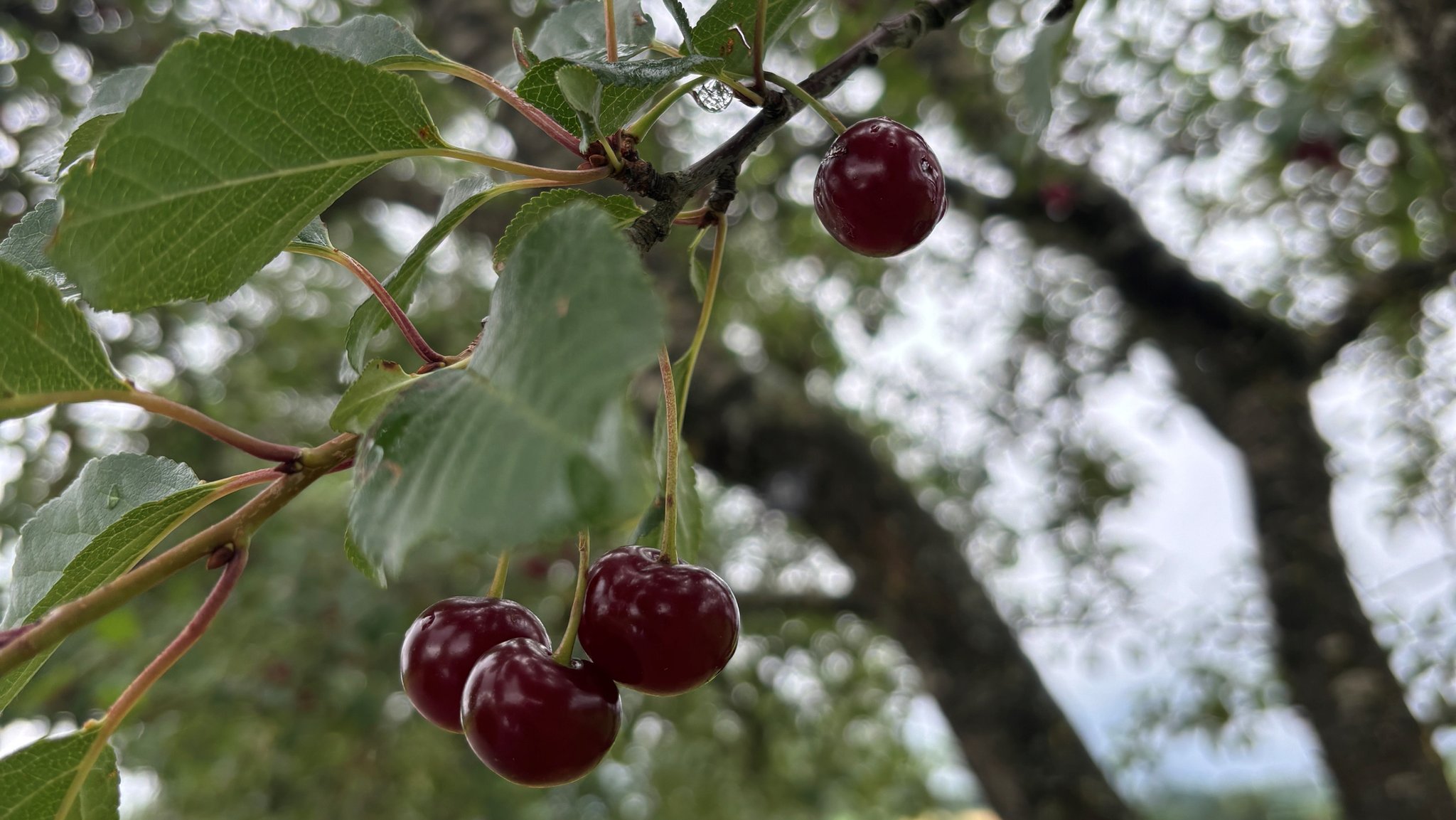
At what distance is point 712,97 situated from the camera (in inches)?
26.4

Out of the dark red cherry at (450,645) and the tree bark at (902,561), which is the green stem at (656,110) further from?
the tree bark at (902,561)

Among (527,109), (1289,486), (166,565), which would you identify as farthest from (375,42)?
(1289,486)

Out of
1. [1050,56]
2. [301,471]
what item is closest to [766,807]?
[1050,56]

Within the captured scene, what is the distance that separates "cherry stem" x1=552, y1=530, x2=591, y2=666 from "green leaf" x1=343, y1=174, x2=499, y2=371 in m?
0.16

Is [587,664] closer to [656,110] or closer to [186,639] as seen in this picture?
[186,639]

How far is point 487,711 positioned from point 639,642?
80 millimetres

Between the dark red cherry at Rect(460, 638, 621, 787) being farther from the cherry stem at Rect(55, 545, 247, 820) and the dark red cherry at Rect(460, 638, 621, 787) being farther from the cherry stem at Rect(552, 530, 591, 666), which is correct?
the cherry stem at Rect(55, 545, 247, 820)

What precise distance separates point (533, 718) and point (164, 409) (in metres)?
0.23

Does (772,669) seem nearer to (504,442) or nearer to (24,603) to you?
(24,603)

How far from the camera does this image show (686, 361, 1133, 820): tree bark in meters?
2.06

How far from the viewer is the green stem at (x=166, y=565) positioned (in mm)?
413

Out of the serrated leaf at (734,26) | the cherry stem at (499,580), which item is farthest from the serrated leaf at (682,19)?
the cherry stem at (499,580)

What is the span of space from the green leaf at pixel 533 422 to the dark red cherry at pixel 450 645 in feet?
0.64

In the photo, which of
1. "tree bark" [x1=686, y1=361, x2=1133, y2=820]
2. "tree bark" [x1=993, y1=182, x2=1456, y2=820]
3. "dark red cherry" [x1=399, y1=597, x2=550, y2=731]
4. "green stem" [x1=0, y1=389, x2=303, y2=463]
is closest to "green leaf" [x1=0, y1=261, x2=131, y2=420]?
"green stem" [x1=0, y1=389, x2=303, y2=463]
